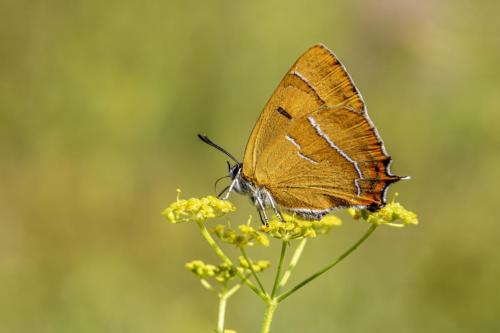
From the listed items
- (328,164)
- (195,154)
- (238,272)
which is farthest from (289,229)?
(195,154)

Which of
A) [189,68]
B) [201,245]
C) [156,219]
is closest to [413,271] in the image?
[201,245]

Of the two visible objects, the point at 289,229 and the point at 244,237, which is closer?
the point at 289,229

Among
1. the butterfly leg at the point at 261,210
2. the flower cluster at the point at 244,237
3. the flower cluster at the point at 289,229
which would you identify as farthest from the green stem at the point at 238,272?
the butterfly leg at the point at 261,210

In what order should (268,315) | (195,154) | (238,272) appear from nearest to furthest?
(268,315)
(238,272)
(195,154)

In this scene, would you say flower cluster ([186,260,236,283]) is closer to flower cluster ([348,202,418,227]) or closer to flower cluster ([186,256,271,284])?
flower cluster ([186,256,271,284])

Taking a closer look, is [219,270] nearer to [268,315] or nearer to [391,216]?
[268,315]

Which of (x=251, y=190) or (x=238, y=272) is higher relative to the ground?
(x=251, y=190)

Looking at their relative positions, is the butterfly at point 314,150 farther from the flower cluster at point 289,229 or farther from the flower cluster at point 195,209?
the flower cluster at point 195,209
